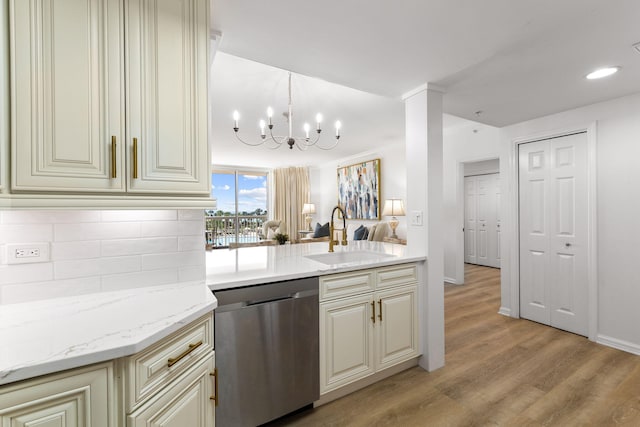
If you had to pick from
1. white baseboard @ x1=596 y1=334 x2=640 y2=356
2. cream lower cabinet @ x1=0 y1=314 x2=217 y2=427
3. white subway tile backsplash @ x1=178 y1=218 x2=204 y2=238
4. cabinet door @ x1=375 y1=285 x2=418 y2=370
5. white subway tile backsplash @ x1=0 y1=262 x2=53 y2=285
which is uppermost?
white subway tile backsplash @ x1=178 y1=218 x2=204 y2=238

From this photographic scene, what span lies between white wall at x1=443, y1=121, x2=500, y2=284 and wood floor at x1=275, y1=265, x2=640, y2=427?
1.87 metres

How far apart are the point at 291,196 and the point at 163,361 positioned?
24.2 ft

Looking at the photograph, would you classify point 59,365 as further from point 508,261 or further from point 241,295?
point 508,261

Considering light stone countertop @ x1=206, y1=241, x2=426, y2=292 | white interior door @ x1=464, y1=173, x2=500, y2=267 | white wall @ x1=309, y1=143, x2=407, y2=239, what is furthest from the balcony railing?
light stone countertop @ x1=206, y1=241, x2=426, y2=292

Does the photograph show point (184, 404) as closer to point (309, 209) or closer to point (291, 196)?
point (309, 209)

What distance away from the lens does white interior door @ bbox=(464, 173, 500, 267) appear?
577 centimetres

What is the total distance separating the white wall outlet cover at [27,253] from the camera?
48.0 inches

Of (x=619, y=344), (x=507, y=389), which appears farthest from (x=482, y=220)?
(x=507, y=389)

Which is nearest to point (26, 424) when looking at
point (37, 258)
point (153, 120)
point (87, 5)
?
point (37, 258)

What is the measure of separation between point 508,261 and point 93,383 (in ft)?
12.6

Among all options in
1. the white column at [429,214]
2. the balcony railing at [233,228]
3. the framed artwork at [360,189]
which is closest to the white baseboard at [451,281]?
the framed artwork at [360,189]

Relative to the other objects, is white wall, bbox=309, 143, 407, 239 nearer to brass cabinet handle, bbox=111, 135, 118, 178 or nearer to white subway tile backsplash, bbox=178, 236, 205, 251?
white subway tile backsplash, bbox=178, 236, 205, 251

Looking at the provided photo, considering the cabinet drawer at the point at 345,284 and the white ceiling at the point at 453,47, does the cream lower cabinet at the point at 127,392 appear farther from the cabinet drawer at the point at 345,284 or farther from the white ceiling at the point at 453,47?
the white ceiling at the point at 453,47

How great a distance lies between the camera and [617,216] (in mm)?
2609
